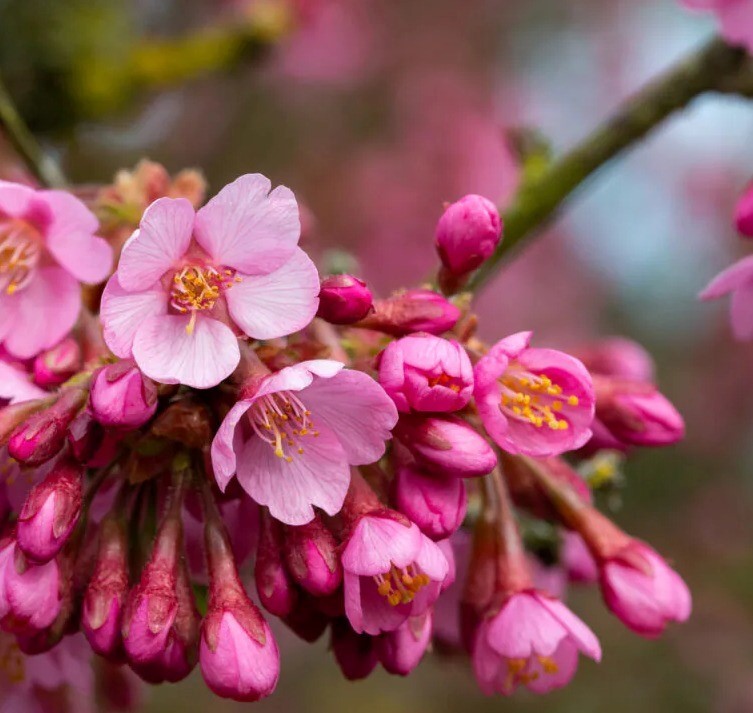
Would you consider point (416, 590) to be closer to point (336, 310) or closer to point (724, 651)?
point (336, 310)

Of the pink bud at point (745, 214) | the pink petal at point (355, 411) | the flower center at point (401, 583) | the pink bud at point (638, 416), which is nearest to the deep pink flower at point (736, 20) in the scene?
the pink bud at point (745, 214)

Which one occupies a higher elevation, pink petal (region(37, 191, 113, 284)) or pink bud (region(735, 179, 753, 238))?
pink bud (region(735, 179, 753, 238))

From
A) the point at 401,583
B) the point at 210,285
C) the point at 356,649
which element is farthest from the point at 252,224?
the point at 356,649

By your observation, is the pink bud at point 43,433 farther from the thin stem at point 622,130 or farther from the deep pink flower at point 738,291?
the deep pink flower at point 738,291

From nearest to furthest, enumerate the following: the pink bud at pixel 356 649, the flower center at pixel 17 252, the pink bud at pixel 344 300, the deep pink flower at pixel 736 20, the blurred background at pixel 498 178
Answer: the pink bud at pixel 344 300
the pink bud at pixel 356 649
the flower center at pixel 17 252
the deep pink flower at pixel 736 20
the blurred background at pixel 498 178

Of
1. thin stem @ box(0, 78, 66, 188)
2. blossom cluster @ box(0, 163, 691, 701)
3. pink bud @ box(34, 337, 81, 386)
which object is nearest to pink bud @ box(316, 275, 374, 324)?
blossom cluster @ box(0, 163, 691, 701)

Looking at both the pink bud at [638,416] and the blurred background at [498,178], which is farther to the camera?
the blurred background at [498,178]

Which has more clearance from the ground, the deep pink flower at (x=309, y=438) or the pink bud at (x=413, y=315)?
the pink bud at (x=413, y=315)

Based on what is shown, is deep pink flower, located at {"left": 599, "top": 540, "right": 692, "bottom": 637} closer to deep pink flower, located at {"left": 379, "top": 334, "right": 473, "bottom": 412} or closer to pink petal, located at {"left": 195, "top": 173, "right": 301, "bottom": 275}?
deep pink flower, located at {"left": 379, "top": 334, "right": 473, "bottom": 412}
